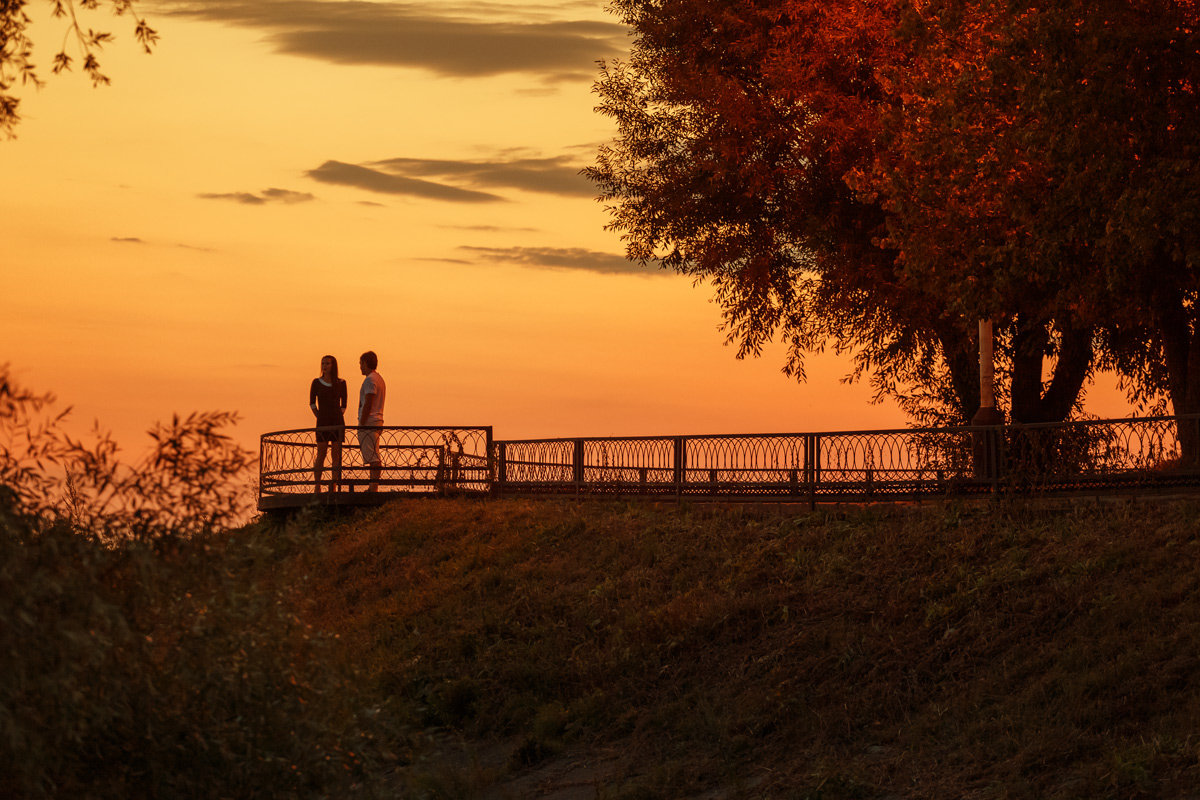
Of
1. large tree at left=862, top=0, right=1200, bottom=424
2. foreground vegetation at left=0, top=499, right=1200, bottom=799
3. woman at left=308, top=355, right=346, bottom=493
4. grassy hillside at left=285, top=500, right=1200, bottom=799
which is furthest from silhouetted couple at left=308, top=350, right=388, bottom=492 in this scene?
large tree at left=862, top=0, right=1200, bottom=424

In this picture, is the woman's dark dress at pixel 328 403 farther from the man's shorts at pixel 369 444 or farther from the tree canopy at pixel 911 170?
the tree canopy at pixel 911 170

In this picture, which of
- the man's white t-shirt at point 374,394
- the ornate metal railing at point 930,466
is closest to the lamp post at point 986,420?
the ornate metal railing at point 930,466

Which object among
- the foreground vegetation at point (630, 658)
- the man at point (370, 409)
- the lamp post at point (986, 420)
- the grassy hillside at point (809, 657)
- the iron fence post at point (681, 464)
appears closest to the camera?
the foreground vegetation at point (630, 658)

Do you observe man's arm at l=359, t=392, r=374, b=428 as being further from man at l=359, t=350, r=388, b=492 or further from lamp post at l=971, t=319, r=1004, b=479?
lamp post at l=971, t=319, r=1004, b=479

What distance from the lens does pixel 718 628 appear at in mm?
16578

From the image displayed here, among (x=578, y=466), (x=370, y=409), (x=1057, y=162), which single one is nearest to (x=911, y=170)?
(x=1057, y=162)

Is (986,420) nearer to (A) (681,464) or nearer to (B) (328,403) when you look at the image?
(A) (681,464)

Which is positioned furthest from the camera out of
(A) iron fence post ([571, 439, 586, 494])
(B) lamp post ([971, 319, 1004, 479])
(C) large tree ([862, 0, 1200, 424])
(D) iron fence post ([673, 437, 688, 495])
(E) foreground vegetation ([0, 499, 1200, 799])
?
(A) iron fence post ([571, 439, 586, 494])

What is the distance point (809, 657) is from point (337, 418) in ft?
43.9

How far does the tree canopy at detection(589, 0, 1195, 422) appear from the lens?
63.7 feet

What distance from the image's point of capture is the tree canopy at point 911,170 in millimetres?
19406

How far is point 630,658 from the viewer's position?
54.0 feet

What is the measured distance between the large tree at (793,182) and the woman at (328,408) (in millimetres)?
7314

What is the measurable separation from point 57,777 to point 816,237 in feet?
69.3
